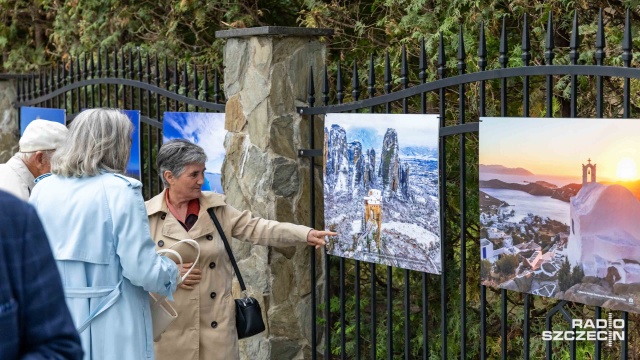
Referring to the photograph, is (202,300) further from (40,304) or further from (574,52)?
(40,304)

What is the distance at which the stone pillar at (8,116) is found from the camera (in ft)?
30.0

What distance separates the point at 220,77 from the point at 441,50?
3692 mm

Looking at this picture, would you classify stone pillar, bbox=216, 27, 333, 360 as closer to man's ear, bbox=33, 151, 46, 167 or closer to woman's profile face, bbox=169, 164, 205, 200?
woman's profile face, bbox=169, 164, 205, 200

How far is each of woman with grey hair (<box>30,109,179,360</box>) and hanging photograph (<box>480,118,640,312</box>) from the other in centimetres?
135

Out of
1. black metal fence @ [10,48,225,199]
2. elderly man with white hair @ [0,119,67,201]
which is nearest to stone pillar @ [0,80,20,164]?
black metal fence @ [10,48,225,199]

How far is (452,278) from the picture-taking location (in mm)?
5629

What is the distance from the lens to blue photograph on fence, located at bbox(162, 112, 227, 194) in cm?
582

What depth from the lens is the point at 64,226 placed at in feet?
12.0

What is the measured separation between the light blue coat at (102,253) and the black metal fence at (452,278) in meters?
1.43

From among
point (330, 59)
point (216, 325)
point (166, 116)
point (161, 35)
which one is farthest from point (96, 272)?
point (161, 35)

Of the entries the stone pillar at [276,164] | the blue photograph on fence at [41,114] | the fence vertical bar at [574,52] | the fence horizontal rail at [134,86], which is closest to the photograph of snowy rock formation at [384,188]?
the stone pillar at [276,164]

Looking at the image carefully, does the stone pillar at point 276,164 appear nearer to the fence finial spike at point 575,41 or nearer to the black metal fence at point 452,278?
the black metal fence at point 452,278

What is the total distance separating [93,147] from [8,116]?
5.93 metres

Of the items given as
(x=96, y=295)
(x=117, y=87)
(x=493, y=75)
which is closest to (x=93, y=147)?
(x=96, y=295)
